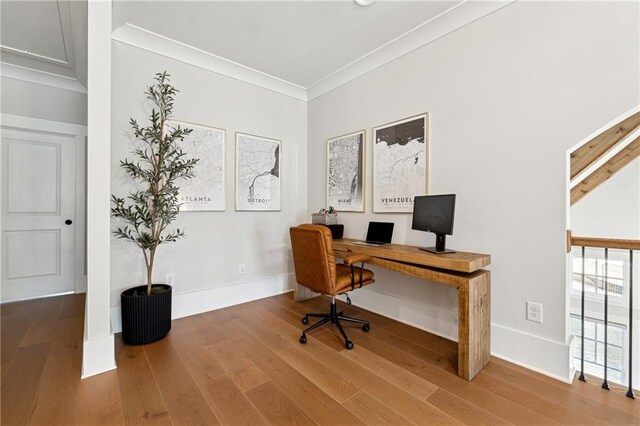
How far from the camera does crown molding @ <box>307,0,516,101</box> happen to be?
2.09m

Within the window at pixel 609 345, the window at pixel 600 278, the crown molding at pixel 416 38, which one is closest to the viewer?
the crown molding at pixel 416 38

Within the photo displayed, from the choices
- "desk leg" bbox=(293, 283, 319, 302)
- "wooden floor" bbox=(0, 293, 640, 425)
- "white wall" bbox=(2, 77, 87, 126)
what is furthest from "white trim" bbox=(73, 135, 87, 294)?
"desk leg" bbox=(293, 283, 319, 302)

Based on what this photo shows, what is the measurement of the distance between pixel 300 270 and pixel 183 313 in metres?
1.35

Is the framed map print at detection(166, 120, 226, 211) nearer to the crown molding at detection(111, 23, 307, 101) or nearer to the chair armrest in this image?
the crown molding at detection(111, 23, 307, 101)

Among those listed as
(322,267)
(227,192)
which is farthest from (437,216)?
(227,192)

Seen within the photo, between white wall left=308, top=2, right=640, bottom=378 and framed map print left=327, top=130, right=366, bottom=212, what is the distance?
664mm

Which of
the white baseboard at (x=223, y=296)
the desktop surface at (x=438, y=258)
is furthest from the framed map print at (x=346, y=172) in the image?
the white baseboard at (x=223, y=296)

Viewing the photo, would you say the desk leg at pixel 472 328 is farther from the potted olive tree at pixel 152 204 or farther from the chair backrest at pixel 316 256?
the potted olive tree at pixel 152 204

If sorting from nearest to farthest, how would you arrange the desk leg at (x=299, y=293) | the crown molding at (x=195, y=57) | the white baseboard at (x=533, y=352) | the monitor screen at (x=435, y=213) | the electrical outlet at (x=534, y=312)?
1. the white baseboard at (x=533, y=352)
2. the electrical outlet at (x=534, y=312)
3. the monitor screen at (x=435, y=213)
4. the crown molding at (x=195, y=57)
5. the desk leg at (x=299, y=293)

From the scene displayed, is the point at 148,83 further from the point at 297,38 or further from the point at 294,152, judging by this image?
the point at 294,152

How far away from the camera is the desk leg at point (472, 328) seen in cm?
173

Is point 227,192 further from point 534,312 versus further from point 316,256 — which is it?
point 534,312

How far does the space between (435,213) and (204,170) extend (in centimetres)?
231

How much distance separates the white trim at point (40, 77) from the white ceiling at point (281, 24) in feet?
5.28
